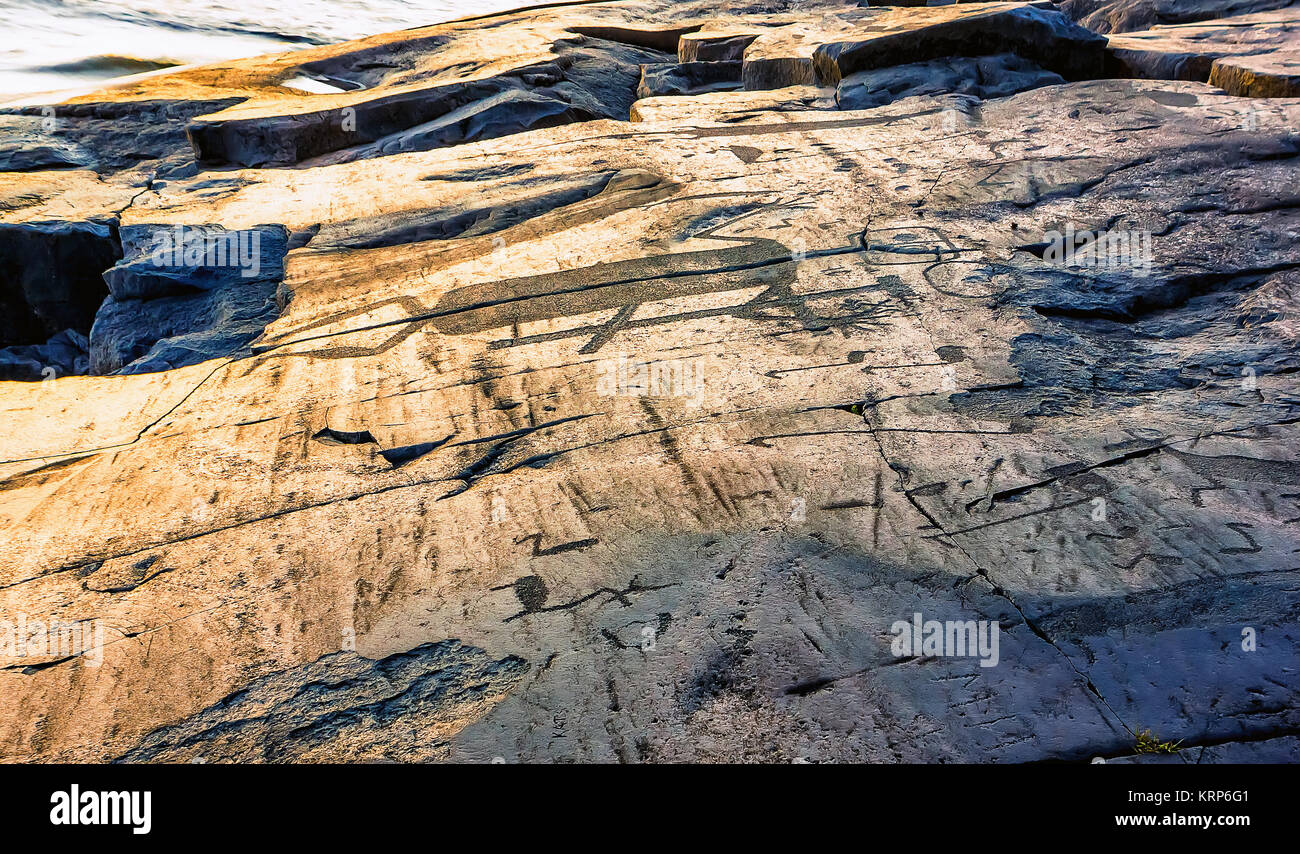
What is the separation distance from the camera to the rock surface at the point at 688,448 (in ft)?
7.40

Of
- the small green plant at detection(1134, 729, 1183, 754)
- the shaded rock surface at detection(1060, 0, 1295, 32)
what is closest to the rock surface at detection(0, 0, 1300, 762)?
the small green plant at detection(1134, 729, 1183, 754)

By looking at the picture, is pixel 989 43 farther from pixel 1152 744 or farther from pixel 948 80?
pixel 1152 744

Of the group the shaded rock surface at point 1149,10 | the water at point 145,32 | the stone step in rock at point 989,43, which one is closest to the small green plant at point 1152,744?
the stone step in rock at point 989,43

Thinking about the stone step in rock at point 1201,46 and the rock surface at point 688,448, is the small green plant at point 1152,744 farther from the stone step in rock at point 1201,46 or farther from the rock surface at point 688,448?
the stone step in rock at point 1201,46

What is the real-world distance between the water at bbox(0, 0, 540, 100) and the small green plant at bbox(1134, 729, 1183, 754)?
1255cm

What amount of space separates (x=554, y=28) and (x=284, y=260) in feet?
17.8

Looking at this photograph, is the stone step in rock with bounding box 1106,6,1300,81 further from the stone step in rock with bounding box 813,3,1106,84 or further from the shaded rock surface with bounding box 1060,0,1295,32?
the shaded rock surface with bounding box 1060,0,1295,32

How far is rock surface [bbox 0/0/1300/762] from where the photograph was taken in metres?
2.26

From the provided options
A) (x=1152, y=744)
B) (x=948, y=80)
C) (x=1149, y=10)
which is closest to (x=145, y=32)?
(x=948, y=80)

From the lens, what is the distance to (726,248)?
A: 179 inches

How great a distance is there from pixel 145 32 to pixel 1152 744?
56.4 feet

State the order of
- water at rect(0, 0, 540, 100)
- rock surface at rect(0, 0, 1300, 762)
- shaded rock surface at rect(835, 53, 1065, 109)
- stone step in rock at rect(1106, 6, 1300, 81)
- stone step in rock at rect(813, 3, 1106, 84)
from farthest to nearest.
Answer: water at rect(0, 0, 540, 100)
stone step in rock at rect(813, 3, 1106, 84)
shaded rock surface at rect(835, 53, 1065, 109)
stone step in rock at rect(1106, 6, 1300, 81)
rock surface at rect(0, 0, 1300, 762)
